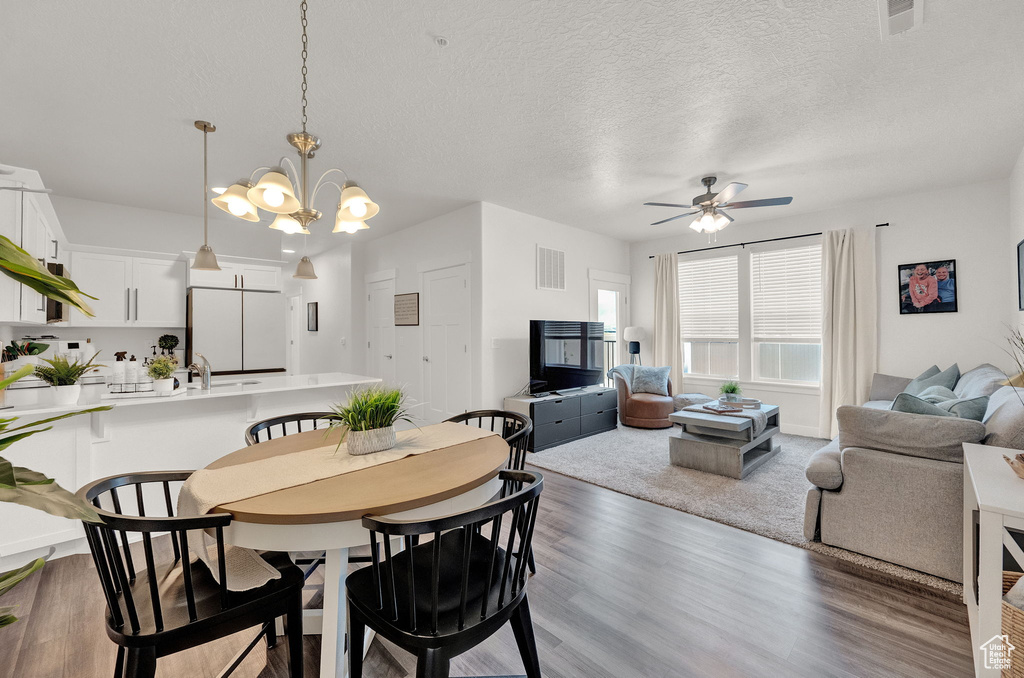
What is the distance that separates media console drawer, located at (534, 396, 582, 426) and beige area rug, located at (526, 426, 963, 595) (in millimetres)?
314

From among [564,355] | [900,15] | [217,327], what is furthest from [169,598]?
[217,327]

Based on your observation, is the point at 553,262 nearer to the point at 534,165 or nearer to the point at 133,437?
the point at 534,165

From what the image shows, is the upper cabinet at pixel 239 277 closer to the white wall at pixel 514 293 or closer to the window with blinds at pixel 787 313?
the white wall at pixel 514 293

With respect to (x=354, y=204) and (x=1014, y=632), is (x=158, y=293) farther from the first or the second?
(x=1014, y=632)

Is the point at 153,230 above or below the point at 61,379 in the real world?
above

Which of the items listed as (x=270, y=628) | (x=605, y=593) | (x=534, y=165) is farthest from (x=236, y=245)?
(x=605, y=593)

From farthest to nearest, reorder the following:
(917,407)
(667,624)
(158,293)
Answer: (158,293)
(917,407)
(667,624)

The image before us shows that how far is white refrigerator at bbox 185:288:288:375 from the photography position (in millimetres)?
4695

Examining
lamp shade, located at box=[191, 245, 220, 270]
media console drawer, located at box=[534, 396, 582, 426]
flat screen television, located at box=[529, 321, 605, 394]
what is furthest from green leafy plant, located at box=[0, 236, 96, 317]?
flat screen television, located at box=[529, 321, 605, 394]

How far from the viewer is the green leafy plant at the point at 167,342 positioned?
Result: 4.62 meters

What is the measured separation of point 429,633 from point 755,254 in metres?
5.82

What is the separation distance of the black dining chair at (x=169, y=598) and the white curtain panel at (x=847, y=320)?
→ 5.30m

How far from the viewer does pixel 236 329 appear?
4.95 m

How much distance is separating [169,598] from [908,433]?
3.19 m
